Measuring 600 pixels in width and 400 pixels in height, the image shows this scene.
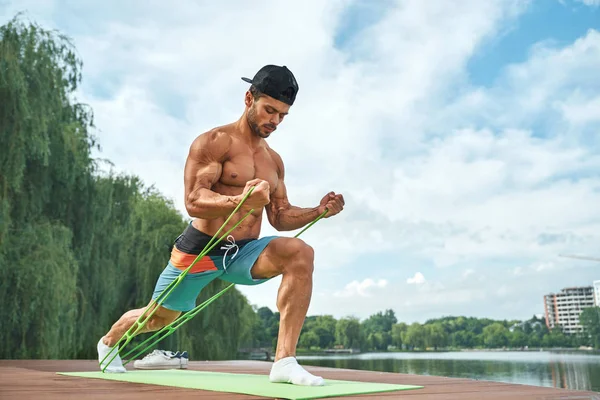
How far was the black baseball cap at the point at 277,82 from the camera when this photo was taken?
2.90 meters

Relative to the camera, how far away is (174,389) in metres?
2.50

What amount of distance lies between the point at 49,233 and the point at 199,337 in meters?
4.97

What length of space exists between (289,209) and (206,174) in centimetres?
56

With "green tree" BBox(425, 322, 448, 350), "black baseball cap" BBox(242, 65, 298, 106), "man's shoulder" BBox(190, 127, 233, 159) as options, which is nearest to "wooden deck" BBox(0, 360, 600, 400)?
"man's shoulder" BBox(190, 127, 233, 159)

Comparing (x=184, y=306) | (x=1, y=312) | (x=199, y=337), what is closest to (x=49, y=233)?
(x=1, y=312)

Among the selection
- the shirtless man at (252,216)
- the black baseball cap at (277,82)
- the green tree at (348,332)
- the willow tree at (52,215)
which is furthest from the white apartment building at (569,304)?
the black baseball cap at (277,82)

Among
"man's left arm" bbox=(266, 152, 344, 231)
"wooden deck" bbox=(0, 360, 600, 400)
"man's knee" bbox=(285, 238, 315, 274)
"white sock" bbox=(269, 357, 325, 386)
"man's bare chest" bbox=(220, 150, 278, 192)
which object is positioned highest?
"man's bare chest" bbox=(220, 150, 278, 192)

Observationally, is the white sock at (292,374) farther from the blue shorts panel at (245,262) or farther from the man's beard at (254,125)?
the man's beard at (254,125)

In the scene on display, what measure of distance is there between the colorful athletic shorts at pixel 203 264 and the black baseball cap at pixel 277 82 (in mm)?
690

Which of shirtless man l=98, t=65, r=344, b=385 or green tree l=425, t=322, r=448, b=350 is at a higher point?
green tree l=425, t=322, r=448, b=350

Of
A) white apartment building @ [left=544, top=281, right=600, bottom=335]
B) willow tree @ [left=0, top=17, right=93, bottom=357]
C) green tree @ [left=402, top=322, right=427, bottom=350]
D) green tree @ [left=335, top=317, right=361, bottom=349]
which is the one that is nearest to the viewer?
willow tree @ [left=0, top=17, right=93, bottom=357]

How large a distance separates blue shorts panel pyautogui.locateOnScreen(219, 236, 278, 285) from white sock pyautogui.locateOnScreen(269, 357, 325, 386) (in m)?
0.44

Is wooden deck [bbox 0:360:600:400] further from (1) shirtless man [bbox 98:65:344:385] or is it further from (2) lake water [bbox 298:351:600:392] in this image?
(2) lake water [bbox 298:351:600:392]

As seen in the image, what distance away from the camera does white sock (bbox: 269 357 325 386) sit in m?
2.51
